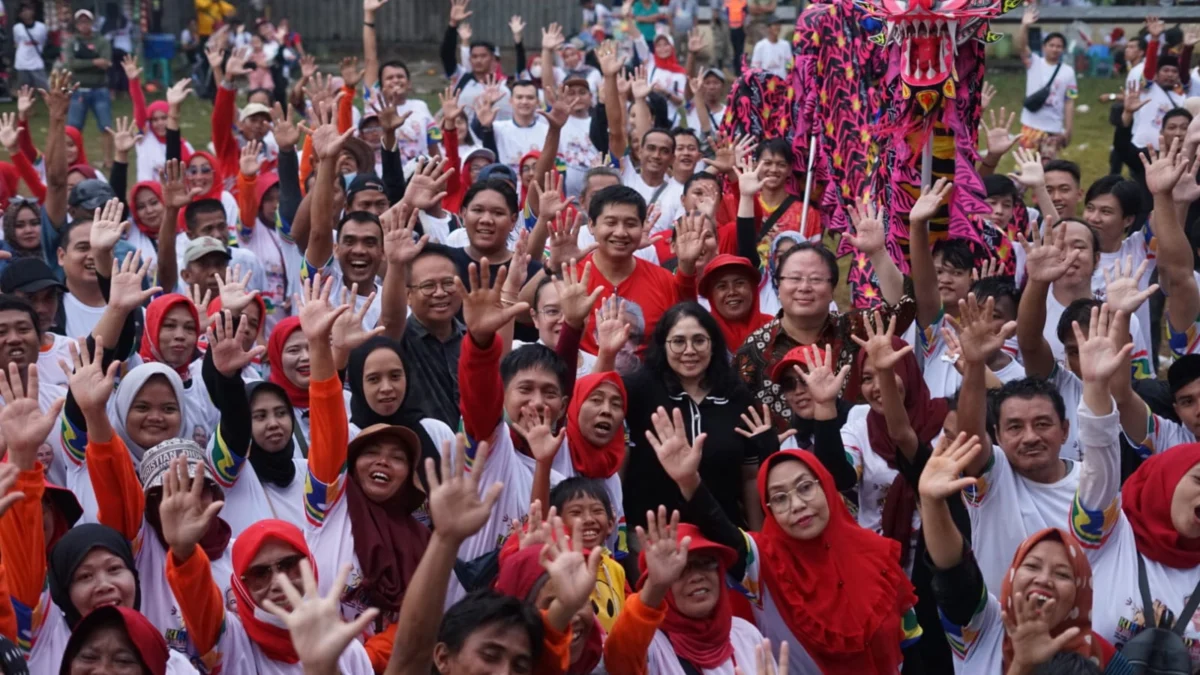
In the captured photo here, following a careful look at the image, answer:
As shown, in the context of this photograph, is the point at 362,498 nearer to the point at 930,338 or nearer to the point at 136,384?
the point at 136,384

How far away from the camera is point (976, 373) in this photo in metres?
4.40

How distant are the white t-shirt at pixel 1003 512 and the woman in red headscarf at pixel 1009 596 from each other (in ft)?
1.18

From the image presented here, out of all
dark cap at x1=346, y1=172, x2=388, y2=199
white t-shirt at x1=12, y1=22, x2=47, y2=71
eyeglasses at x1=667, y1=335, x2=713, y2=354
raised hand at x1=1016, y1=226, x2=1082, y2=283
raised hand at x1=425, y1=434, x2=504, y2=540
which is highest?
white t-shirt at x1=12, y1=22, x2=47, y2=71

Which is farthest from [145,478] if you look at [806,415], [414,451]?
[806,415]

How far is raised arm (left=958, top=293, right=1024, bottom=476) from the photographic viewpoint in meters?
4.34

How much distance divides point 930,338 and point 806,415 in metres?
0.92

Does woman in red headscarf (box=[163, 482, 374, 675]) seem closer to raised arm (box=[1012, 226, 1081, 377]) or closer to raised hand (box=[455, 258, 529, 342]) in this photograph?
raised hand (box=[455, 258, 529, 342])

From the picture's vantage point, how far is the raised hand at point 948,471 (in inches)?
149

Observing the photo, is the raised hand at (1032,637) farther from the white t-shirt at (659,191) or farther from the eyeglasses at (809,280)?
the white t-shirt at (659,191)

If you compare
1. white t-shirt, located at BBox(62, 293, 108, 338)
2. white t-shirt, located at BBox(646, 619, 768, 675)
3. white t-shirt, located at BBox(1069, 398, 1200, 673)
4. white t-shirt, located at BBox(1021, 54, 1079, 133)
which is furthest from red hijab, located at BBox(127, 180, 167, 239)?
white t-shirt, located at BBox(1021, 54, 1079, 133)

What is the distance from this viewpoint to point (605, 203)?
19.4ft

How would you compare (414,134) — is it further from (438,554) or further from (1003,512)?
(438,554)

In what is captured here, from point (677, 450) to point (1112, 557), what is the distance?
121cm

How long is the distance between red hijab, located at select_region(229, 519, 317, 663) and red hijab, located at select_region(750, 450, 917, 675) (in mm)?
1253
